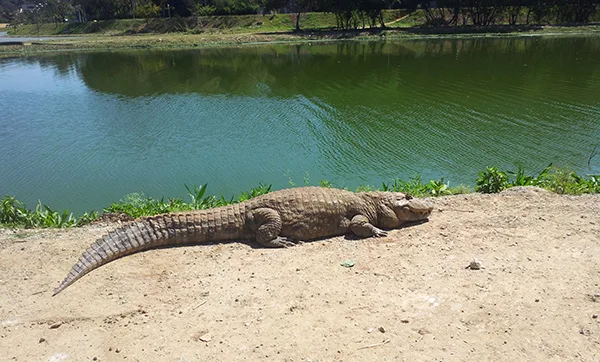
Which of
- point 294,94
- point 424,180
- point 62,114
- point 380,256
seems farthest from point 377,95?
point 380,256

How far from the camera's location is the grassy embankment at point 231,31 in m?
51.2

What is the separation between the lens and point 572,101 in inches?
694

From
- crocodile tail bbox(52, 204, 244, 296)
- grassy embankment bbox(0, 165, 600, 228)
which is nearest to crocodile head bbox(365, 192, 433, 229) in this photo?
grassy embankment bbox(0, 165, 600, 228)

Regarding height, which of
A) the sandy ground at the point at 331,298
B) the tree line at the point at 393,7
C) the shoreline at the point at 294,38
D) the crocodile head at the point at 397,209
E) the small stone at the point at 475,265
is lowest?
the sandy ground at the point at 331,298

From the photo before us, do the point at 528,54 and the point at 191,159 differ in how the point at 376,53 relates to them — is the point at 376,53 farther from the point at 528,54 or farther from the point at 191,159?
the point at 191,159

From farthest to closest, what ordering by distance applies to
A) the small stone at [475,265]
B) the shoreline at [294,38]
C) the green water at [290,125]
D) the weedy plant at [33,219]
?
the shoreline at [294,38], the green water at [290,125], the weedy plant at [33,219], the small stone at [475,265]

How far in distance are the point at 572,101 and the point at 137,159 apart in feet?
54.3

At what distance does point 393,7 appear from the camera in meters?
64.7

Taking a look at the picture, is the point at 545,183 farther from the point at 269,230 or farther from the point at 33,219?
the point at 33,219

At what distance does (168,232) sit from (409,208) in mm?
3631

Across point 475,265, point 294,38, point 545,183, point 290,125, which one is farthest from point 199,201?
point 294,38

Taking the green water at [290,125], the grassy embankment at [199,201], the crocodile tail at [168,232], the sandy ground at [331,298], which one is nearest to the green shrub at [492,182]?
the grassy embankment at [199,201]

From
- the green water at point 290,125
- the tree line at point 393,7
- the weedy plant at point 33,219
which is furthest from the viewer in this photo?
the tree line at point 393,7

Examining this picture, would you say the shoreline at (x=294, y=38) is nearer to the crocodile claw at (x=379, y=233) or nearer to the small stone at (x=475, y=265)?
the crocodile claw at (x=379, y=233)
